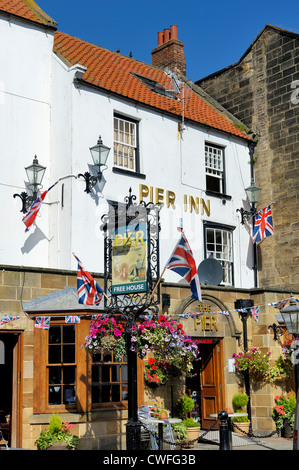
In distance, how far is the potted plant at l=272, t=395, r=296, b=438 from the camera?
16.0 metres

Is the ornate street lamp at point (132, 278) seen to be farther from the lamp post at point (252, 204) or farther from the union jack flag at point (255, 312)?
the lamp post at point (252, 204)

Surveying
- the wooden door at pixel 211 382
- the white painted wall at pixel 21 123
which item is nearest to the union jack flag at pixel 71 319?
the white painted wall at pixel 21 123

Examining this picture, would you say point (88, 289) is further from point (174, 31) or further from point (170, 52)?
point (174, 31)

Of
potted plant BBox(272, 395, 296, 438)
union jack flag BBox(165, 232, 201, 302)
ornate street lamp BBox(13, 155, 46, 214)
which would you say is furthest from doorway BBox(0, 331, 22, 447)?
potted plant BBox(272, 395, 296, 438)

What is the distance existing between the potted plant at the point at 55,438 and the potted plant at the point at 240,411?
5.11m

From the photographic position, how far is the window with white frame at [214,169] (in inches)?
793

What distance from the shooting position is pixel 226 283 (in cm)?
1962

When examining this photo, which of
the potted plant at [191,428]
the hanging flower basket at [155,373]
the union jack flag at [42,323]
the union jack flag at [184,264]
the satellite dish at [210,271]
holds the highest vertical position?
the satellite dish at [210,271]

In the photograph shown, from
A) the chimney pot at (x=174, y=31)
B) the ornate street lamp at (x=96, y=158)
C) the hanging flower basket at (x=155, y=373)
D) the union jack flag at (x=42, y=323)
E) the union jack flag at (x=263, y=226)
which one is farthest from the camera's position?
the chimney pot at (x=174, y=31)

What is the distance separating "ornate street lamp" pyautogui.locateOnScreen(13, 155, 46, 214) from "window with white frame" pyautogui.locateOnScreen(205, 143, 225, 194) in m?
6.15

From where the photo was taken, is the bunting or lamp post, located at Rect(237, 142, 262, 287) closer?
the bunting

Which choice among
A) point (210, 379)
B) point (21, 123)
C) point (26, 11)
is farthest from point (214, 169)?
point (26, 11)

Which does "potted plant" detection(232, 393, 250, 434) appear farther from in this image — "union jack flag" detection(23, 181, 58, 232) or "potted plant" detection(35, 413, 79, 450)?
"union jack flag" detection(23, 181, 58, 232)

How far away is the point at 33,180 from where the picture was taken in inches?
624
